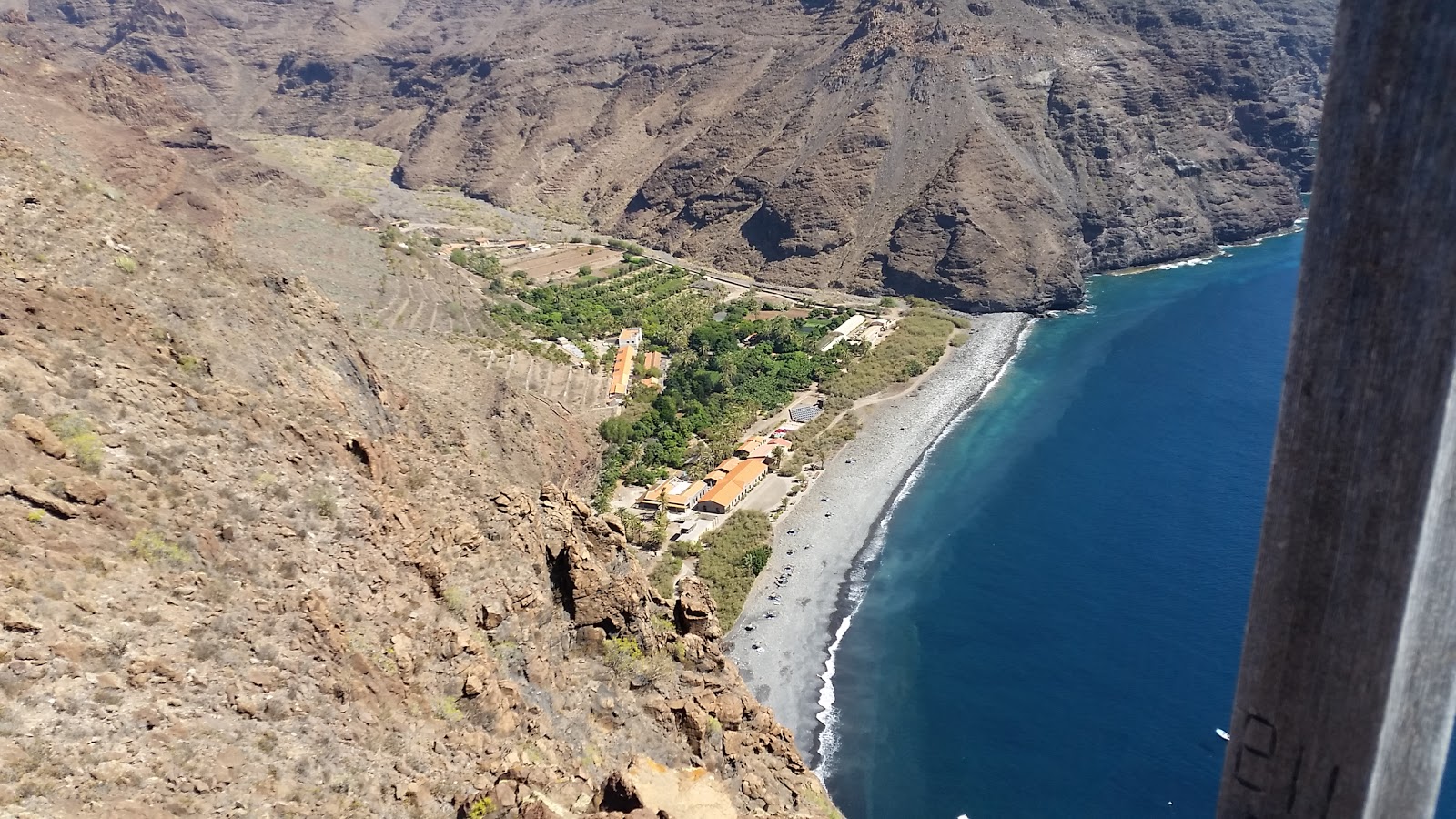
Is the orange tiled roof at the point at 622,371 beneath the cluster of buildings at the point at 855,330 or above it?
beneath

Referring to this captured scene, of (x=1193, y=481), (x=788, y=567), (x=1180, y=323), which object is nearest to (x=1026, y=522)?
(x=1193, y=481)

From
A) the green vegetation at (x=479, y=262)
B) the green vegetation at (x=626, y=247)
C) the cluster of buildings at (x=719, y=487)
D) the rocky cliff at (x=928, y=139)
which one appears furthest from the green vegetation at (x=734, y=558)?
the green vegetation at (x=626, y=247)

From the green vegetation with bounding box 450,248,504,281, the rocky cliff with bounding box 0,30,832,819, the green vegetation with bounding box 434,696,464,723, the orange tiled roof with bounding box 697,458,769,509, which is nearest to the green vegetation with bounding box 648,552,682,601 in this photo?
the orange tiled roof with bounding box 697,458,769,509

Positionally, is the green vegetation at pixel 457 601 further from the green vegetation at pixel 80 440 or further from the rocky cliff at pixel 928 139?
the rocky cliff at pixel 928 139

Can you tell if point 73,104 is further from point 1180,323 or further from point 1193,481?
point 1180,323

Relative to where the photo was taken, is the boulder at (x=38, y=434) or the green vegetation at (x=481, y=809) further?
the boulder at (x=38, y=434)

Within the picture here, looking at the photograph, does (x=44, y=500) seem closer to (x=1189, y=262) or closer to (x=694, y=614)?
(x=694, y=614)

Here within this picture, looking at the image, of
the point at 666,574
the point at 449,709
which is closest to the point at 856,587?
the point at 666,574
